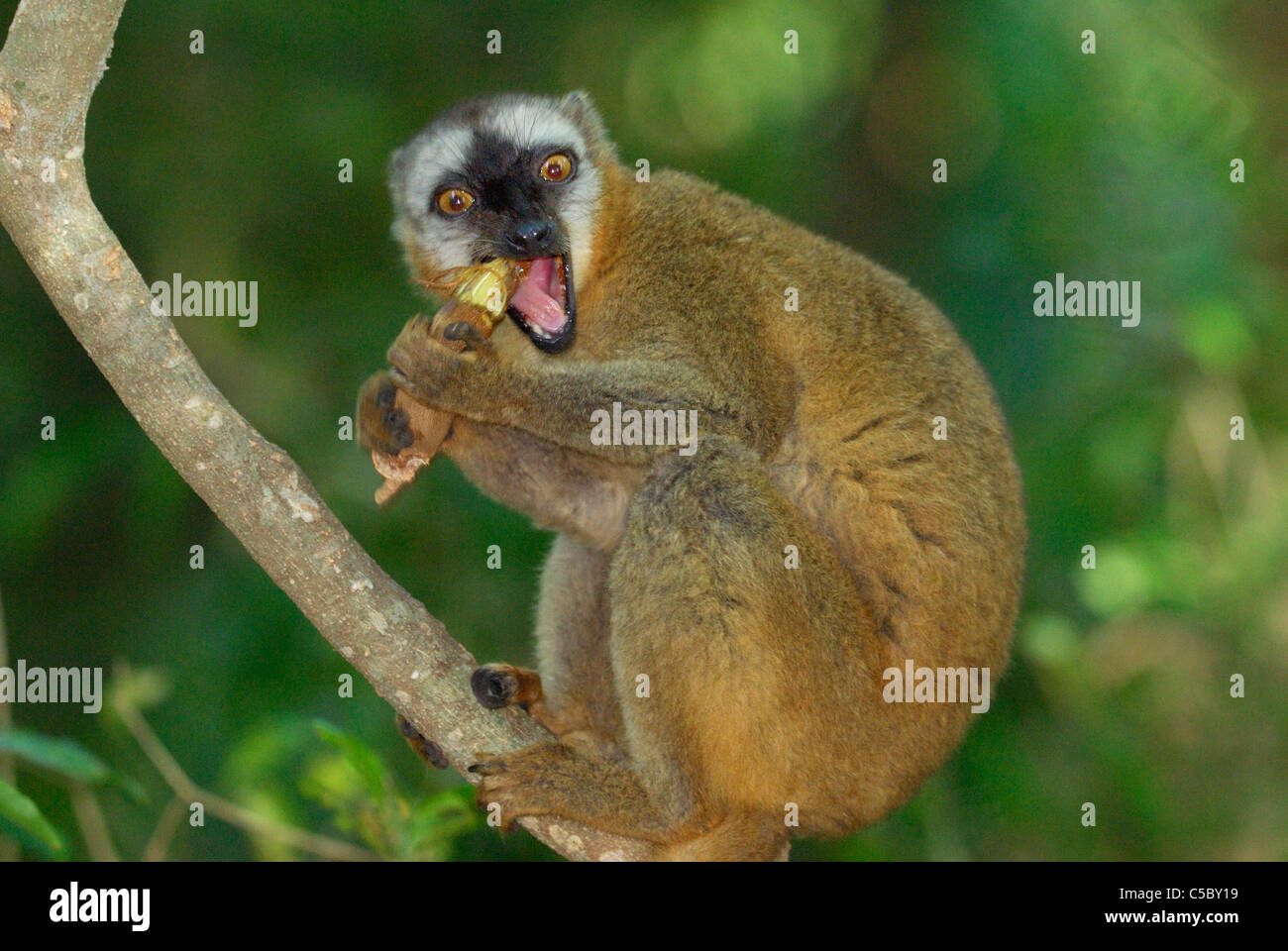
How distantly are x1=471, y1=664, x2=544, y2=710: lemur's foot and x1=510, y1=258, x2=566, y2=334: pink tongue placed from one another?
165cm

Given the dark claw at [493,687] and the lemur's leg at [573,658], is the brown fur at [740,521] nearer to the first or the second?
the lemur's leg at [573,658]

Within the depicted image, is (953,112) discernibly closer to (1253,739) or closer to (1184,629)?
(1184,629)

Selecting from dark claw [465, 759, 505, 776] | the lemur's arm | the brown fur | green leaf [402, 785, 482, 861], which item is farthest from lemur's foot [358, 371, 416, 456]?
green leaf [402, 785, 482, 861]

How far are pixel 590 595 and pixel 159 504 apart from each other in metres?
4.53

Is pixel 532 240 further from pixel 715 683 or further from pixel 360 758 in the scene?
pixel 360 758

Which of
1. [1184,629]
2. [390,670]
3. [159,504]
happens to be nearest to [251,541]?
[390,670]

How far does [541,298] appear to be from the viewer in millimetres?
6336

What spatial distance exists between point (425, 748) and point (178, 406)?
6.84 ft

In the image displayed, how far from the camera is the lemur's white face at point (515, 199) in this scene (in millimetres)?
6277

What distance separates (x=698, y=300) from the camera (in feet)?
19.9

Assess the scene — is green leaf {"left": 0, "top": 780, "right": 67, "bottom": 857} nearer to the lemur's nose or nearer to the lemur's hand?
the lemur's hand

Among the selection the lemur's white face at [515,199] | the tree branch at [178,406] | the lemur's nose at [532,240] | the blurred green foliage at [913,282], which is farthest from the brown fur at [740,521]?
the blurred green foliage at [913,282]

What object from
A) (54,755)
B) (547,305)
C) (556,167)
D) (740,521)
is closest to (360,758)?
(54,755)

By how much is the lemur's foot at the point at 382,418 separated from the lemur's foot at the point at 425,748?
1283 millimetres
